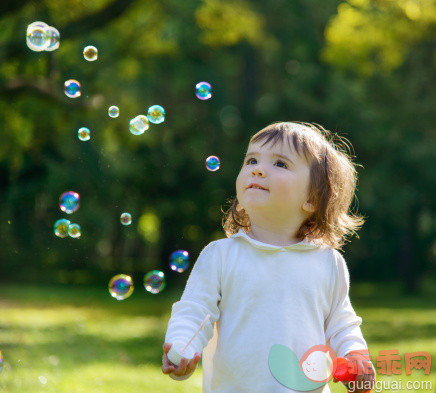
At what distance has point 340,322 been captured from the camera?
97.4 inches

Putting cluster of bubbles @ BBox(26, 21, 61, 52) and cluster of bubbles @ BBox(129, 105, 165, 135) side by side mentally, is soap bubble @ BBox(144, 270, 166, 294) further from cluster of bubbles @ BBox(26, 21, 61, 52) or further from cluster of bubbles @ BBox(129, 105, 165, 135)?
cluster of bubbles @ BBox(26, 21, 61, 52)

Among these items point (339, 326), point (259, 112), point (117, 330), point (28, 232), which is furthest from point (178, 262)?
point (259, 112)

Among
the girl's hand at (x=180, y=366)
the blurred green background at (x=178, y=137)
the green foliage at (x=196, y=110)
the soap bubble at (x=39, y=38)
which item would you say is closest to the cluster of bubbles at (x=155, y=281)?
the girl's hand at (x=180, y=366)

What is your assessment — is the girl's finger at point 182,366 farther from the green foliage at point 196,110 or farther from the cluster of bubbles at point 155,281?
the green foliage at point 196,110

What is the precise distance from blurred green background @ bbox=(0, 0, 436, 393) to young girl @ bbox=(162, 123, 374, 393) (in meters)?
3.13

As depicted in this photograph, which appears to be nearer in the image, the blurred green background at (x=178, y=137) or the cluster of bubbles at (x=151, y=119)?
the cluster of bubbles at (x=151, y=119)

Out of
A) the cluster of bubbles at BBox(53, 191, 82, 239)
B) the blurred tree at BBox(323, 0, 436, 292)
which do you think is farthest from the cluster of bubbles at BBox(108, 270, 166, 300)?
the blurred tree at BBox(323, 0, 436, 292)

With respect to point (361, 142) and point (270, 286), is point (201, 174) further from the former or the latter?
point (270, 286)

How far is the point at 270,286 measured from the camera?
2340 mm

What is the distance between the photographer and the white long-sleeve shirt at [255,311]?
7.50ft

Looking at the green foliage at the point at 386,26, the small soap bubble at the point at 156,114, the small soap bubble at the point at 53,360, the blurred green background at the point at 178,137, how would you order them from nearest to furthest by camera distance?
the small soap bubble at the point at 156,114, the small soap bubble at the point at 53,360, the blurred green background at the point at 178,137, the green foliage at the point at 386,26

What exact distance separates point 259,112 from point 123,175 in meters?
3.71

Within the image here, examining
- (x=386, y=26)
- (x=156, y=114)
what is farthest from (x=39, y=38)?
(x=386, y=26)

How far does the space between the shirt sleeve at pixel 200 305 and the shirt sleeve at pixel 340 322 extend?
39 cm
